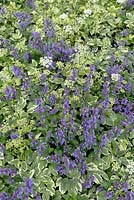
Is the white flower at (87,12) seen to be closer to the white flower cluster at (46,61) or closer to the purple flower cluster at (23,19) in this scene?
the purple flower cluster at (23,19)

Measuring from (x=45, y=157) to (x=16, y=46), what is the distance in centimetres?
117

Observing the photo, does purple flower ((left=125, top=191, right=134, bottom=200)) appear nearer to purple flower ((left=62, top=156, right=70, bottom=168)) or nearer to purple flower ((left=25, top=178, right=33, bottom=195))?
purple flower ((left=62, top=156, right=70, bottom=168))

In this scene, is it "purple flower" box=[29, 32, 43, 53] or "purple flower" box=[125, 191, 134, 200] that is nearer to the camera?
"purple flower" box=[125, 191, 134, 200]

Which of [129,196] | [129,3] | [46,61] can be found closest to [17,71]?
[46,61]

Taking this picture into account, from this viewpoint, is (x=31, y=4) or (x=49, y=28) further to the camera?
(x=31, y=4)

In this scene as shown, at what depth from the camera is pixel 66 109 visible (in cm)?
305

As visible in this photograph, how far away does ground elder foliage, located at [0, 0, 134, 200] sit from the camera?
2975 mm

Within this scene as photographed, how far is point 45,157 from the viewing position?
3.04 meters

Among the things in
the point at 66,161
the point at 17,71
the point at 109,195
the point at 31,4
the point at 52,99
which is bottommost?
the point at 109,195

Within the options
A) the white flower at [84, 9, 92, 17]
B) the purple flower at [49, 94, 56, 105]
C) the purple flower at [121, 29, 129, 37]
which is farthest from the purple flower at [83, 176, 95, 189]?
the white flower at [84, 9, 92, 17]

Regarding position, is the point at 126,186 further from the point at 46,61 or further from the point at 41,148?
the point at 46,61

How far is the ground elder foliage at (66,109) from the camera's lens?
297 centimetres

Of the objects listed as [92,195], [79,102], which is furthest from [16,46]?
[92,195]

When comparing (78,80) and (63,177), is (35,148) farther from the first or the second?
(78,80)
